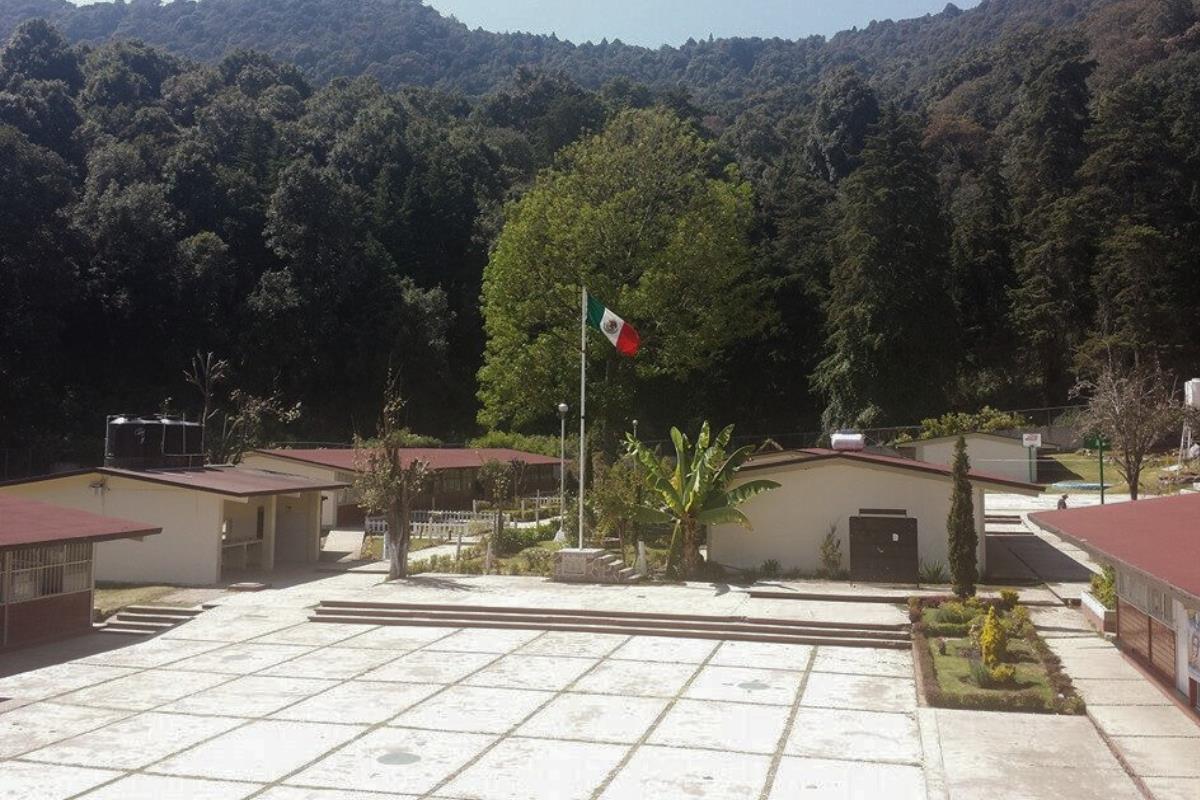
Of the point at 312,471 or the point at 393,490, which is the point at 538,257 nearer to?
the point at 312,471

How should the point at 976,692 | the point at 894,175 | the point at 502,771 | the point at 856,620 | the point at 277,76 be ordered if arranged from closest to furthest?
the point at 502,771
the point at 976,692
the point at 856,620
the point at 894,175
the point at 277,76

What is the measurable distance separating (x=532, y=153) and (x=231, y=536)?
55.1m

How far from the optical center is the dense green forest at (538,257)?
42.2m

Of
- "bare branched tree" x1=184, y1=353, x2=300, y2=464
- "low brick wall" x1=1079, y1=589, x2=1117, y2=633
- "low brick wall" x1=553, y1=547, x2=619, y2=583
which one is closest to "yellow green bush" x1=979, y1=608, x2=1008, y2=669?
"low brick wall" x1=1079, y1=589, x2=1117, y2=633

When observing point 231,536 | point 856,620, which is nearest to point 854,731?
point 856,620

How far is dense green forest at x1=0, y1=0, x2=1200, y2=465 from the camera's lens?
4216 cm

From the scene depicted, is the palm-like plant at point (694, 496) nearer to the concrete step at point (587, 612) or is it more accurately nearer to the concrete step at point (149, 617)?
the concrete step at point (587, 612)

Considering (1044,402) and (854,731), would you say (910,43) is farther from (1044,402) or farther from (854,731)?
(854,731)

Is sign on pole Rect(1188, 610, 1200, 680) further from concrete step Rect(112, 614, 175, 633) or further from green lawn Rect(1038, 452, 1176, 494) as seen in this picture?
green lawn Rect(1038, 452, 1176, 494)

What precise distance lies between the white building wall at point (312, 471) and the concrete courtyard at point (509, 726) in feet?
62.8

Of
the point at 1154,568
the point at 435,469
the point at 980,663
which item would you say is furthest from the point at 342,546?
the point at 1154,568

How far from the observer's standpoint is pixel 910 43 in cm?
18075

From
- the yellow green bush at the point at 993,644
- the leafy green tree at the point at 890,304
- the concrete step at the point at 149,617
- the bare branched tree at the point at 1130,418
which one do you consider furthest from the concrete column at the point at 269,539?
the leafy green tree at the point at 890,304

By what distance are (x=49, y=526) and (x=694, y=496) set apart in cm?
1459
